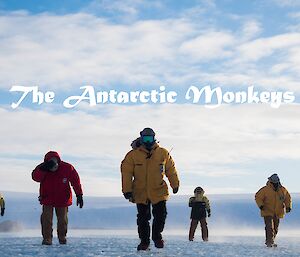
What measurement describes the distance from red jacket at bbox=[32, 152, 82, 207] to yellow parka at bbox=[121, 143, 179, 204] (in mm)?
1965

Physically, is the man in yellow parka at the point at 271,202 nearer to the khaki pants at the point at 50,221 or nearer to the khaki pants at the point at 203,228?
the khaki pants at the point at 203,228

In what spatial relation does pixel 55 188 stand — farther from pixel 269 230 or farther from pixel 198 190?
pixel 198 190

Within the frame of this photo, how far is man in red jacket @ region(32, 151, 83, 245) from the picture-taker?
615 inches

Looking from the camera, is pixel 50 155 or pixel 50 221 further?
pixel 50 221

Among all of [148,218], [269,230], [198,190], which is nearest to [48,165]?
[148,218]

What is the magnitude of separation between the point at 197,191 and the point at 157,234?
37.4 ft

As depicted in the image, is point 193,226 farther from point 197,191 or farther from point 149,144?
point 149,144

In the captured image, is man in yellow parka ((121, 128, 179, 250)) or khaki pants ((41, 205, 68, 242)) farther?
khaki pants ((41, 205, 68, 242))

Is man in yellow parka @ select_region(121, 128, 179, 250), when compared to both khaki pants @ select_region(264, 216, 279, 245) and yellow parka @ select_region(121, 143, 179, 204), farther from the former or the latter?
khaki pants @ select_region(264, 216, 279, 245)

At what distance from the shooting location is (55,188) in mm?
15688

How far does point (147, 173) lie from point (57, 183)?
103 inches

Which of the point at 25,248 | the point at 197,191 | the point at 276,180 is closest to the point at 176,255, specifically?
the point at 25,248

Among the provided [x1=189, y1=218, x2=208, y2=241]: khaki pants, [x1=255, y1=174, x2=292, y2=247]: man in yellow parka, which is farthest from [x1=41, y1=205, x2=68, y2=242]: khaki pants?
[x1=189, y1=218, x2=208, y2=241]: khaki pants

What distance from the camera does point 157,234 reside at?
1454cm
